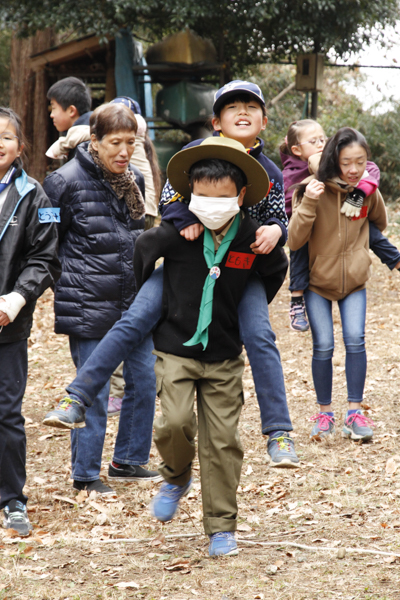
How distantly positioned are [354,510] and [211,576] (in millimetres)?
1237

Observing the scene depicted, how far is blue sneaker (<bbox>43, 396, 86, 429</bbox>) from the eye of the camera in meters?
3.01

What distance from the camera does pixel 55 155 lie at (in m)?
5.14

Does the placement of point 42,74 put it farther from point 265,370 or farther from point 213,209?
point 265,370

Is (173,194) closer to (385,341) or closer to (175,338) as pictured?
(175,338)

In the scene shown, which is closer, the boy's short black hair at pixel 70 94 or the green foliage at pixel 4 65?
the boy's short black hair at pixel 70 94

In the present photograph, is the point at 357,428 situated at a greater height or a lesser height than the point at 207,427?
lesser

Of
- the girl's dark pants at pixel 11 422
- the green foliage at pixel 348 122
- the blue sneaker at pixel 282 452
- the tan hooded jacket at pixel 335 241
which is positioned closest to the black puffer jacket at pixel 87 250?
the girl's dark pants at pixel 11 422

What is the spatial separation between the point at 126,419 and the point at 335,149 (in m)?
2.41

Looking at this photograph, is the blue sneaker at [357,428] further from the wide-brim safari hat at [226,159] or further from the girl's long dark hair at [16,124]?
the girl's long dark hair at [16,124]

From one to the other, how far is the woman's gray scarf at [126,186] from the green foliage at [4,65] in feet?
52.7

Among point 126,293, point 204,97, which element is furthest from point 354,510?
point 204,97

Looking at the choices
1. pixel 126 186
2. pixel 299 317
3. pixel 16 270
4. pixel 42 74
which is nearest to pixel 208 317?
pixel 16 270

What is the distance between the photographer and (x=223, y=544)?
3.44 m

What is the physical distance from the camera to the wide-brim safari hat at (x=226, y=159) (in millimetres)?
3191
